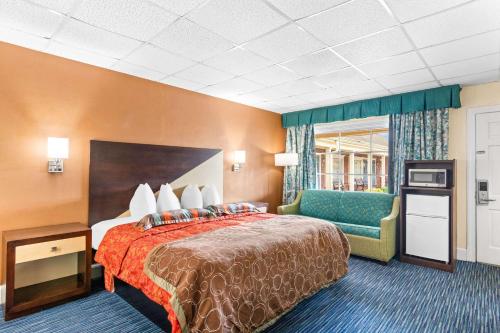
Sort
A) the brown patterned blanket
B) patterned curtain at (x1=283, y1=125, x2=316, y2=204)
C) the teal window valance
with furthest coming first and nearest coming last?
patterned curtain at (x1=283, y1=125, x2=316, y2=204) < the teal window valance < the brown patterned blanket

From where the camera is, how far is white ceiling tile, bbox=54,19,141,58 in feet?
8.20

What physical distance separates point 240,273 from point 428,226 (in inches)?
125

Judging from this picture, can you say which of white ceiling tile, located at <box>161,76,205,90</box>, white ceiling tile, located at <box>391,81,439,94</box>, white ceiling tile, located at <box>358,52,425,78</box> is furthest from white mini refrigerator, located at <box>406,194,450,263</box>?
white ceiling tile, located at <box>161,76,205,90</box>

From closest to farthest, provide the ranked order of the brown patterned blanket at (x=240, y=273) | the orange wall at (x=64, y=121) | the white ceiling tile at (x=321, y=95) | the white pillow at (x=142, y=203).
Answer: the brown patterned blanket at (x=240, y=273) < the orange wall at (x=64, y=121) < the white pillow at (x=142, y=203) < the white ceiling tile at (x=321, y=95)

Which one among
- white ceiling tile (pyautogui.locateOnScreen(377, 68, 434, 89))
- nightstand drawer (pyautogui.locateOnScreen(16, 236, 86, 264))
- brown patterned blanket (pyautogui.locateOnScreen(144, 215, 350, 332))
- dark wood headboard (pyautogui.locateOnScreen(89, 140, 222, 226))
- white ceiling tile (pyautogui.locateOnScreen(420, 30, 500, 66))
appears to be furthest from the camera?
white ceiling tile (pyautogui.locateOnScreen(377, 68, 434, 89))

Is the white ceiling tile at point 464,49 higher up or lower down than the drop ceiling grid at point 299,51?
higher up

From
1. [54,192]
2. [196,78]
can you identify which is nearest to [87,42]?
[196,78]

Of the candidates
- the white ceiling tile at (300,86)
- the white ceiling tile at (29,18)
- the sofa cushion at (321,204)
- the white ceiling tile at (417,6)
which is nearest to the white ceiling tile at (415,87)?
the white ceiling tile at (300,86)

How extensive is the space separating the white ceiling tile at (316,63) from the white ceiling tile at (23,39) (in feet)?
8.33

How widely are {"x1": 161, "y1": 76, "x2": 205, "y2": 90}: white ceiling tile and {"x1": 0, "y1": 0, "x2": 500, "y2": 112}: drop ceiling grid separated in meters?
0.01

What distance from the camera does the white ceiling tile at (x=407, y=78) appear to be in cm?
356

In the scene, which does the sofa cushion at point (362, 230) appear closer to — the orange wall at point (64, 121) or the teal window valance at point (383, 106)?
the teal window valance at point (383, 106)

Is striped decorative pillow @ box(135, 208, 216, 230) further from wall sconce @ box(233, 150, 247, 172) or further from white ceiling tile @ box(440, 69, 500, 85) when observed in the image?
white ceiling tile @ box(440, 69, 500, 85)

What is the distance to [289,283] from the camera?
2.50 metres
